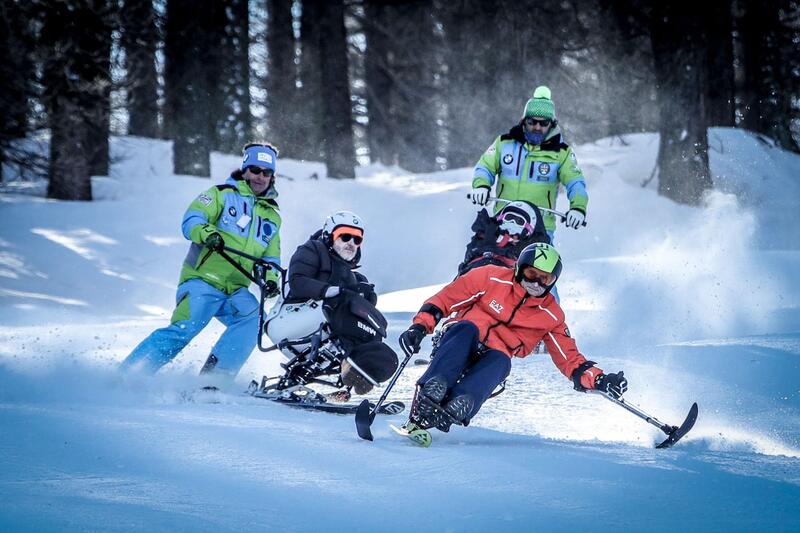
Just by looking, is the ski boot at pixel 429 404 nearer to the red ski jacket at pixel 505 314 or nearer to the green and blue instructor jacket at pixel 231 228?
the red ski jacket at pixel 505 314

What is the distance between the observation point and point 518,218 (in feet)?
24.0

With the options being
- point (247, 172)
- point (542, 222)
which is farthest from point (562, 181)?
point (247, 172)

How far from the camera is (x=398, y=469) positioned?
3.95 metres

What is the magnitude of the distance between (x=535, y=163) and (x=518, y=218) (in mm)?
1089

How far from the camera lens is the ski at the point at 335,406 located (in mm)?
5547

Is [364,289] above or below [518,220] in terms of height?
below

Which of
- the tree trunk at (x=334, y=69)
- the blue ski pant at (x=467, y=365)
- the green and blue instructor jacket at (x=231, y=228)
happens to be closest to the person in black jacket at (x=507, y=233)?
the green and blue instructor jacket at (x=231, y=228)

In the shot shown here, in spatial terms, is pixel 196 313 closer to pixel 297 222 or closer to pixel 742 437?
pixel 742 437

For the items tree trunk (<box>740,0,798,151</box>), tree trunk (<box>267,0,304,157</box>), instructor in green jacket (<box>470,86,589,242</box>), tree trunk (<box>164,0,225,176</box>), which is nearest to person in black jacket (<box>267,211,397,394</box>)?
instructor in green jacket (<box>470,86,589,242</box>)

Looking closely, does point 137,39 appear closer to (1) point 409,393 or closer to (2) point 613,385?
(1) point 409,393

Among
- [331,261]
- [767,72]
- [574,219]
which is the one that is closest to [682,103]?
[767,72]

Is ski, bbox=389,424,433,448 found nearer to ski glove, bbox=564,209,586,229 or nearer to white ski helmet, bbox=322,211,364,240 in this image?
white ski helmet, bbox=322,211,364,240

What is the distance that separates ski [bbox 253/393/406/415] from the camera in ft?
18.2

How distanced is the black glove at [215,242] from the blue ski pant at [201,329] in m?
0.40
